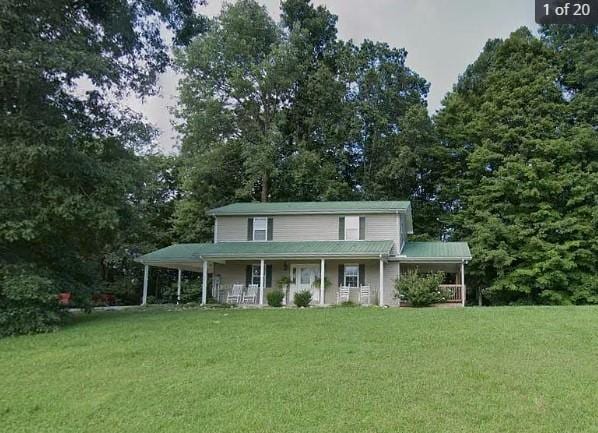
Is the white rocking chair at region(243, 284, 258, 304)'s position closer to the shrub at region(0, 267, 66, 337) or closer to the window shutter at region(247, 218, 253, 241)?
the window shutter at region(247, 218, 253, 241)

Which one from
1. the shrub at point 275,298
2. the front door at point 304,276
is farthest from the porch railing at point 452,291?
the shrub at point 275,298

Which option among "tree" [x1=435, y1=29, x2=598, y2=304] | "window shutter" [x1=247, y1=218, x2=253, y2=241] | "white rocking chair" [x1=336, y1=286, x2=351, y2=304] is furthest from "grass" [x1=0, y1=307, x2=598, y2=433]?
"tree" [x1=435, y1=29, x2=598, y2=304]

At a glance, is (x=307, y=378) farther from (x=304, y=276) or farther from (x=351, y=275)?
(x=304, y=276)

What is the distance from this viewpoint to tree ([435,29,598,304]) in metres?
25.0

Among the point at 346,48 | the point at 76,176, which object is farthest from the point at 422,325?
the point at 346,48

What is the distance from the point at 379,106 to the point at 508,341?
24000 mm

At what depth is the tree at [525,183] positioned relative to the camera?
25.0 m

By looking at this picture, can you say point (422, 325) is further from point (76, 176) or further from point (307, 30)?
point (307, 30)

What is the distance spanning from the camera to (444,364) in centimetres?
808

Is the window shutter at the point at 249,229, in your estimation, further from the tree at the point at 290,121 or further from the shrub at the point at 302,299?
the tree at the point at 290,121

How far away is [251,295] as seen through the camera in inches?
860

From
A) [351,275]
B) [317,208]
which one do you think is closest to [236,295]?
[351,275]

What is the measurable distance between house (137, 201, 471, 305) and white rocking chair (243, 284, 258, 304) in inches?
1.6

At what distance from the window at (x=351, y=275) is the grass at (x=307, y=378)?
939 cm
